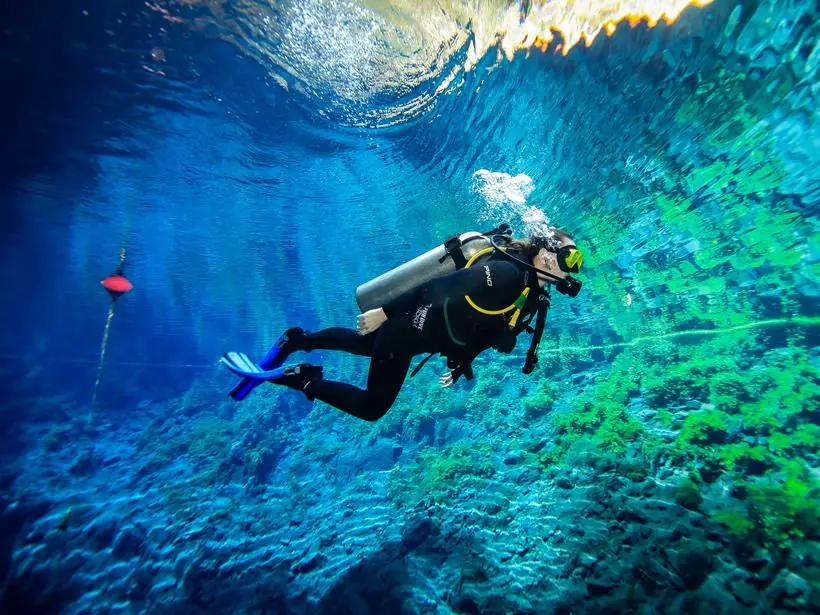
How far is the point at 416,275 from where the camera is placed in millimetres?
3777

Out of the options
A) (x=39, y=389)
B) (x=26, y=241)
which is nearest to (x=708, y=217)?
(x=26, y=241)

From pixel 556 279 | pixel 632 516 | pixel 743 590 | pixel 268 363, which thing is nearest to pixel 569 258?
pixel 556 279

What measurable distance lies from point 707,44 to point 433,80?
5839 millimetres

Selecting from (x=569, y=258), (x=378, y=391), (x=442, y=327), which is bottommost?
(x=378, y=391)

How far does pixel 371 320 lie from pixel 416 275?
696mm

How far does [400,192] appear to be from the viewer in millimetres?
15484

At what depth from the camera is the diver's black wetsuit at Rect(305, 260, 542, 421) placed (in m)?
3.14

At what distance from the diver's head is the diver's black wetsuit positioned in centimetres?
18

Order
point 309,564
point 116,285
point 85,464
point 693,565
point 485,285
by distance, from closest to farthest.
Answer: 1. point 485,285
2. point 693,565
3. point 309,564
4. point 116,285
5. point 85,464

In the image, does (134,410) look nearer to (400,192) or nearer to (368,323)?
(400,192)

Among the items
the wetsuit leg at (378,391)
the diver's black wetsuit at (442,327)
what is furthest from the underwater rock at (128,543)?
the wetsuit leg at (378,391)

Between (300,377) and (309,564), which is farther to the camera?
(309,564)

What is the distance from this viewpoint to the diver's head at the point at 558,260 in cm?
330

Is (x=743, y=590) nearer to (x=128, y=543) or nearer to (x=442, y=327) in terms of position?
(x=442, y=327)
